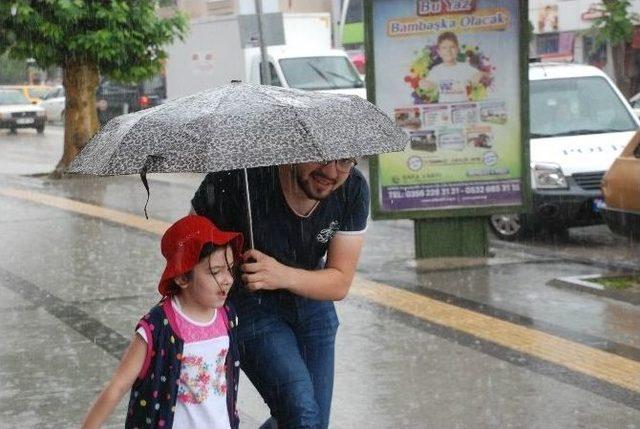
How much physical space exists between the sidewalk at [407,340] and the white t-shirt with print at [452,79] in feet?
4.73

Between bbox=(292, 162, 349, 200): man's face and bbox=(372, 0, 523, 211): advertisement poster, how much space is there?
6.74m

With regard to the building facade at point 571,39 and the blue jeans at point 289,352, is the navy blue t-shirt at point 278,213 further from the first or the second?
the building facade at point 571,39

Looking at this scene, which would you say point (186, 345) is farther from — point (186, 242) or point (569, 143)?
point (569, 143)

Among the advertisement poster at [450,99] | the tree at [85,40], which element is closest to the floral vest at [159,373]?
the advertisement poster at [450,99]

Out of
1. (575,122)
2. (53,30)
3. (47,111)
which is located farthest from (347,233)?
(47,111)

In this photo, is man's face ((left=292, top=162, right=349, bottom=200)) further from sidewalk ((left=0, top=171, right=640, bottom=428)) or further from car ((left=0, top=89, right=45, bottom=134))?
car ((left=0, top=89, right=45, bottom=134))

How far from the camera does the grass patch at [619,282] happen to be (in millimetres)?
9700

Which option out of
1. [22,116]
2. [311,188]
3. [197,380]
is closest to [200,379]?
[197,380]

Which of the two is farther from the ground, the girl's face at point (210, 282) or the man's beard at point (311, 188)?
the man's beard at point (311, 188)

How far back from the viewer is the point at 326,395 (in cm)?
444

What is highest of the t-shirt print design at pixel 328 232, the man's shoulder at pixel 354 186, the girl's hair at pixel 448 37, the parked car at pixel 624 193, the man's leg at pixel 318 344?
the girl's hair at pixel 448 37

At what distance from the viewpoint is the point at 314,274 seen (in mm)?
4246

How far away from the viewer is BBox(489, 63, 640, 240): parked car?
12445mm

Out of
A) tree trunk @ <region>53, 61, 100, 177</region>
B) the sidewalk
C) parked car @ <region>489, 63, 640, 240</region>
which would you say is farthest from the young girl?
tree trunk @ <region>53, 61, 100, 177</region>
